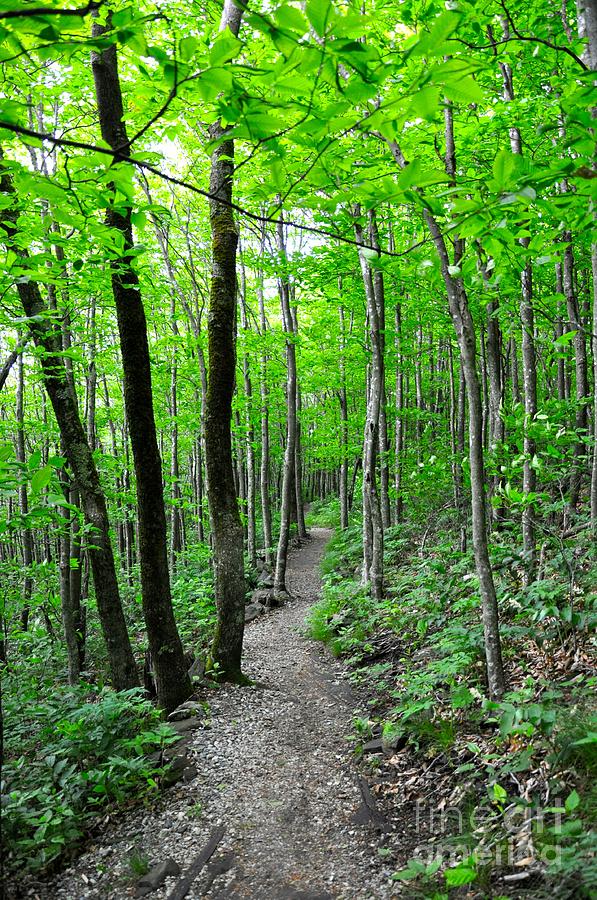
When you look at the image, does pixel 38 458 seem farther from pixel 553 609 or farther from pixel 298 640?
pixel 298 640

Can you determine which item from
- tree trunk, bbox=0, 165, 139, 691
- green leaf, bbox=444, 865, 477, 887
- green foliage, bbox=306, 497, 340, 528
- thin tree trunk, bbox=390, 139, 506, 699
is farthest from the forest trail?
green foliage, bbox=306, 497, 340, 528

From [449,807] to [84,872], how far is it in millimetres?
2729

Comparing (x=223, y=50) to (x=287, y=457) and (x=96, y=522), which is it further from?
(x=287, y=457)

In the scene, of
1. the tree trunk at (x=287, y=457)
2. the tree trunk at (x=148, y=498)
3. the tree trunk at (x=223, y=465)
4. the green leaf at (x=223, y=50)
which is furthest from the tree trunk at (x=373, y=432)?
the green leaf at (x=223, y=50)

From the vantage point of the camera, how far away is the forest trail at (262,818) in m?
3.36

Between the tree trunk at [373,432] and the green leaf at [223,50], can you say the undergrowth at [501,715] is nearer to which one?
the tree trunk at [373,432]

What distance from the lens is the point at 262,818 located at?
4055 millimetres

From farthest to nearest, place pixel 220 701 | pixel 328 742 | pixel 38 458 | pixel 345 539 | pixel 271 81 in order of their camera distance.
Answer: pixel 345 539, pixel 220 701, pixel 328 742, pixel 38 458, pixel 271 81

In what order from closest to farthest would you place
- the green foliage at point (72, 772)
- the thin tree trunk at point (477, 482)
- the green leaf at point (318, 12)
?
the green leaf at point (318, 12), the green foliage at point (72, 772), the thin tree trunk at point (477, 482)

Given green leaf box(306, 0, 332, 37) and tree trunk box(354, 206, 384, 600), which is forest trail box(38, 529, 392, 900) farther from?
green leaf box(306, 0, 332, 37)

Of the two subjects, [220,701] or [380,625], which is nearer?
[220,701]

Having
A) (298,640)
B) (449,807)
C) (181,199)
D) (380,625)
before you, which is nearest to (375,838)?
(449,807)

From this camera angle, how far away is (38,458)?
3111 millimetres

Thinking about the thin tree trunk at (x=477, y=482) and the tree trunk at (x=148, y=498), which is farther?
the tree trunk at (x=148, y=498)
